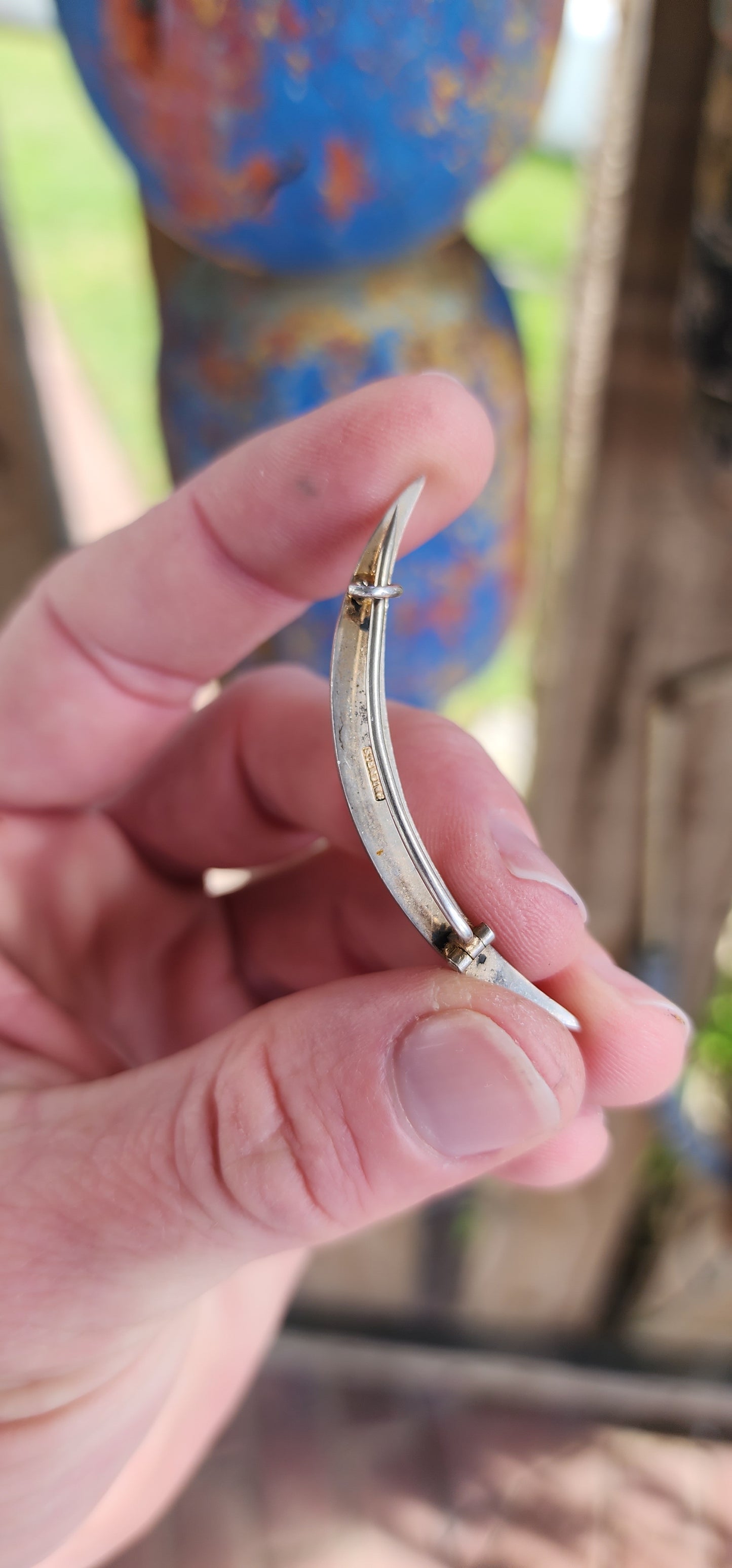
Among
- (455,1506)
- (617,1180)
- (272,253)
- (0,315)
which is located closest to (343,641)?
(272,253)

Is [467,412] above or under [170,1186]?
above

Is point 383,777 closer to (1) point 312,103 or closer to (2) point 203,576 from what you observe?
(2) point 203,576

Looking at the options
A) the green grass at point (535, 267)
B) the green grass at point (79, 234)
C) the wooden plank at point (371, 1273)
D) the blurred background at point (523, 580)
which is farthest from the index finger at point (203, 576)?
the green grass at point (79, 234)

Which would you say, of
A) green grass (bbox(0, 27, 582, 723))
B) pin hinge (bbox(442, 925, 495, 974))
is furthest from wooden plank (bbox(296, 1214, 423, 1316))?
pin hinge (bbox(442, 925, 495, 974))

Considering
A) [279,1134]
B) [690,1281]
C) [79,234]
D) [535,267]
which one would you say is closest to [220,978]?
[279,1134]

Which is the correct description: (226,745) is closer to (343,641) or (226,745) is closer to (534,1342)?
(343,641)

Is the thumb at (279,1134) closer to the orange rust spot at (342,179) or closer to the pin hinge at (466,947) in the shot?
the pin hinge at (466,947)
